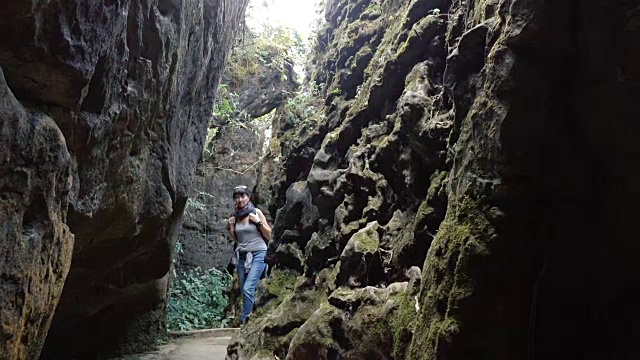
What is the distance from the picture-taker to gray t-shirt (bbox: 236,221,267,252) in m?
7.59

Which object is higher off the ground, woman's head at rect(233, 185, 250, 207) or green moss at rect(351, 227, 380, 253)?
woman's head at rect(233, 185, 250, 207)

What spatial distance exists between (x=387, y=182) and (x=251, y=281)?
280 centimetres

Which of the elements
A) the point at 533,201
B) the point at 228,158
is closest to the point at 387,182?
the point at 533,201

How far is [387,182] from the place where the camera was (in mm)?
5816

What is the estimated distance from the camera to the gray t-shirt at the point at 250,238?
7.59 metres

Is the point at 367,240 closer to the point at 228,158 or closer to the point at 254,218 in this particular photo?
the point at 254,218

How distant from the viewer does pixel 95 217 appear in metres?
4.93

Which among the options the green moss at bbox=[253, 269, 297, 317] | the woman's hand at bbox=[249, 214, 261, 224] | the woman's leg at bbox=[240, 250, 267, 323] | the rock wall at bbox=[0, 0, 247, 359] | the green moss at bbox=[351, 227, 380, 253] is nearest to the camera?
the rock wall at bbox=[0, 0, 247, 359]

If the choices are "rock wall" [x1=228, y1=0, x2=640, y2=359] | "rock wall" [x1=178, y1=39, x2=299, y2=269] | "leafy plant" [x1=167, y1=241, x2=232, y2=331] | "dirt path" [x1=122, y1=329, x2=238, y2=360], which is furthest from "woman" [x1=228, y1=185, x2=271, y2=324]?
"rock wall" [x1=178, y1=39, x2=299, y2=269]

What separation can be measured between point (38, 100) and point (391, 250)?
3330 millimetres

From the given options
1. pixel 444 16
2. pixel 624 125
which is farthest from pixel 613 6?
pixel 444 16

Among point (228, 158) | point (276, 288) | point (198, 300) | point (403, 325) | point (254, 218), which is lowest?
point (198, 300)

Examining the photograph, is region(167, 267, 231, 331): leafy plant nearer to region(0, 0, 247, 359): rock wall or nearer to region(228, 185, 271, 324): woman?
region(0, 0, 247, 359): rock wall

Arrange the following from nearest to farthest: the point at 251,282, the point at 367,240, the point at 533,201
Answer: the point at 533,201
the point at 367,240
the point at 251,282
